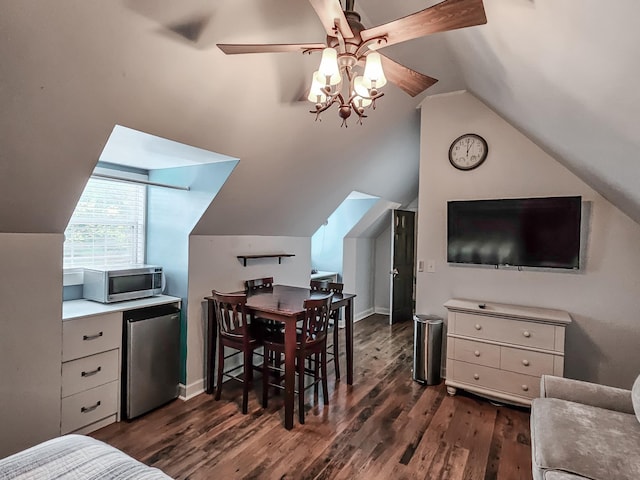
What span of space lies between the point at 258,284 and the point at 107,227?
1.54 metres

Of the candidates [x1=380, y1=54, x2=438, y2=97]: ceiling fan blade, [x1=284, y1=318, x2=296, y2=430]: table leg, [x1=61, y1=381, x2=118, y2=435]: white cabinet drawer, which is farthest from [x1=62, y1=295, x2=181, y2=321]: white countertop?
[x1=380, y1=54, x2=438, y2=97]: ceiling fan blade

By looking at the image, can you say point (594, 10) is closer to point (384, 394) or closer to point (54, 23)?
point (54, 23)

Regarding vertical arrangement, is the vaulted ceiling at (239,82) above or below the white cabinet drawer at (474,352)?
above

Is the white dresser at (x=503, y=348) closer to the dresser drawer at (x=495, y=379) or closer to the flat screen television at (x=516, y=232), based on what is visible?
the dresser drawer at (x=495, y=379)

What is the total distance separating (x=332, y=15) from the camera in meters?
1.39

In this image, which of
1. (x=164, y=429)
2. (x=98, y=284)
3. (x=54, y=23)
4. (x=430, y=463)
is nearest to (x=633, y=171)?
(x=430, y=463)

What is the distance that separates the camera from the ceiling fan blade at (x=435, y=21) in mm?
1240

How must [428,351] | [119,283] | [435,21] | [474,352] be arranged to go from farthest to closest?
[428,351] < [474,352] < [119,283] < [435,21]

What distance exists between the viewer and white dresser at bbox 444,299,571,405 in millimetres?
2756

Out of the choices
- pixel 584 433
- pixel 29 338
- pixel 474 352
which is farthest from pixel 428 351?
pixel 29 338

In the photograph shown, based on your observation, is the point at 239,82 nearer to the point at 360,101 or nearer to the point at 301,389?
the point at 360,101

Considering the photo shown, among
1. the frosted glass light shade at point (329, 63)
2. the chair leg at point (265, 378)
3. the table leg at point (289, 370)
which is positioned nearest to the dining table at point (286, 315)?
the table leg at point (289, 370)

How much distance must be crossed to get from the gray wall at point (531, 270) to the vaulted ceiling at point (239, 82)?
0.25m

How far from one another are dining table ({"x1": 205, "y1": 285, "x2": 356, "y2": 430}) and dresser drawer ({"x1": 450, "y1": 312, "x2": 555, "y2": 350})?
1058mm
